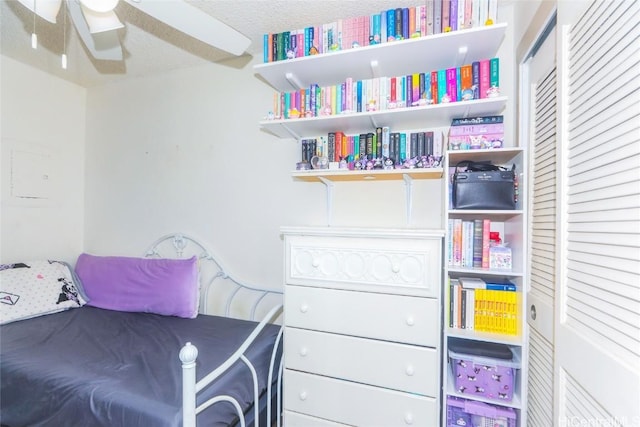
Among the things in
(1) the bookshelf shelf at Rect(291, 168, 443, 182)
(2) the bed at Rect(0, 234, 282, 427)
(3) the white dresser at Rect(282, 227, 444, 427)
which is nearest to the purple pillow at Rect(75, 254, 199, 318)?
(2) the bed at Rect(0, 234, 282, 427)

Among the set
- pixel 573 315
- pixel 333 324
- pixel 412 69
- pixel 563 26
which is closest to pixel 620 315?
pixel 573 315

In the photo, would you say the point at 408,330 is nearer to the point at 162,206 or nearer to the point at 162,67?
the point at 162,206

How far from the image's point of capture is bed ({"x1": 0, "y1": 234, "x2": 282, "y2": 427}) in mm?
1165

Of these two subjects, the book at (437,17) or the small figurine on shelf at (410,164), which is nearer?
the book at (437,17)

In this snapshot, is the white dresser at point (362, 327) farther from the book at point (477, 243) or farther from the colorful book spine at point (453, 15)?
the colorful book spine at point (453, 15)

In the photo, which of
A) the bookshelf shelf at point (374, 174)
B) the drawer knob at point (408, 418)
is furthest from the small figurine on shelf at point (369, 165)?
the drawer knob at point (408, 418)

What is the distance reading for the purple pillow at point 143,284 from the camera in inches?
80.3

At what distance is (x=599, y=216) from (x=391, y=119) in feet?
3.57

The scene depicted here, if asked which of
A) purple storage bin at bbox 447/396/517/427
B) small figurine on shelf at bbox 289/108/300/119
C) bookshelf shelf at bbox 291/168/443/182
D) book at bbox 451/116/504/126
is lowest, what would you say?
purple storage bin at bbox 447/396/517/427

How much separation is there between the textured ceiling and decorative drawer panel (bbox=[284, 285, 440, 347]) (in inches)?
58.9

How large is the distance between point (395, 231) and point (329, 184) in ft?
2.34

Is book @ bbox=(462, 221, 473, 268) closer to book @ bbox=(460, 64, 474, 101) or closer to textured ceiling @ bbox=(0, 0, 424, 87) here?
book @ bbox=(460, 64, 474, 101)

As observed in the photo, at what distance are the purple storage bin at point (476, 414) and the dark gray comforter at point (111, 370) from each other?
2.99 ft

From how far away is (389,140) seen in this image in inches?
67.7
